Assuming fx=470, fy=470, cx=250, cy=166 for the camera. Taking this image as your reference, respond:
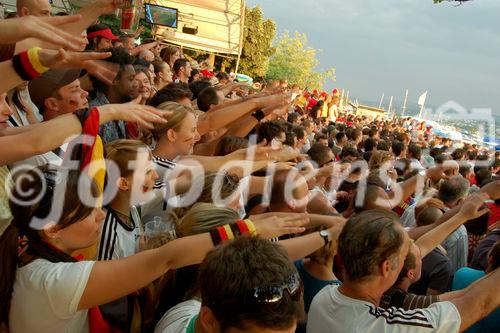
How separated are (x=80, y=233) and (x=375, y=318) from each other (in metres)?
1.31

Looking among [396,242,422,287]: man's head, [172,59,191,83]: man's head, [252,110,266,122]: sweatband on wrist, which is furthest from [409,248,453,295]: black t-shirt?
[172,59,191,83]: man's head

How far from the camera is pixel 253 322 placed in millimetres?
1343

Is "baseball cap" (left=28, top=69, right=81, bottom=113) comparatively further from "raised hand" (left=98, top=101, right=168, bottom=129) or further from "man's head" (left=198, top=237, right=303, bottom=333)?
"man's head" (left=198, top=237, right=303, bottom=333)

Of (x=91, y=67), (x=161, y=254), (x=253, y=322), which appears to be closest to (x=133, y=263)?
(x=161, y=254)

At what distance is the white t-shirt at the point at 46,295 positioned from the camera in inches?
63.6

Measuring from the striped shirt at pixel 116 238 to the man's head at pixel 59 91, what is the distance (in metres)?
1.23

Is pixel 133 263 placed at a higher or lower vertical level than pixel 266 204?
higher

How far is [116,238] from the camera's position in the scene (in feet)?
7.84

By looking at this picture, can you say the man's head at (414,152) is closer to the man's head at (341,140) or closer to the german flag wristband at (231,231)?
the man's head at (341,140)

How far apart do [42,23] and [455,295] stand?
2402 millimetres

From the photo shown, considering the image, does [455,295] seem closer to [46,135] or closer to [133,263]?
[133,263]

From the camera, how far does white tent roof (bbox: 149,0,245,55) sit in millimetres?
23391

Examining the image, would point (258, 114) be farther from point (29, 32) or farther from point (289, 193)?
point (29, 32)

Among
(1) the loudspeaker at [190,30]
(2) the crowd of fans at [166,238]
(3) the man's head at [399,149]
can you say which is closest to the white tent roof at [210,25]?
(1) the loudspeaker at [190,30]
